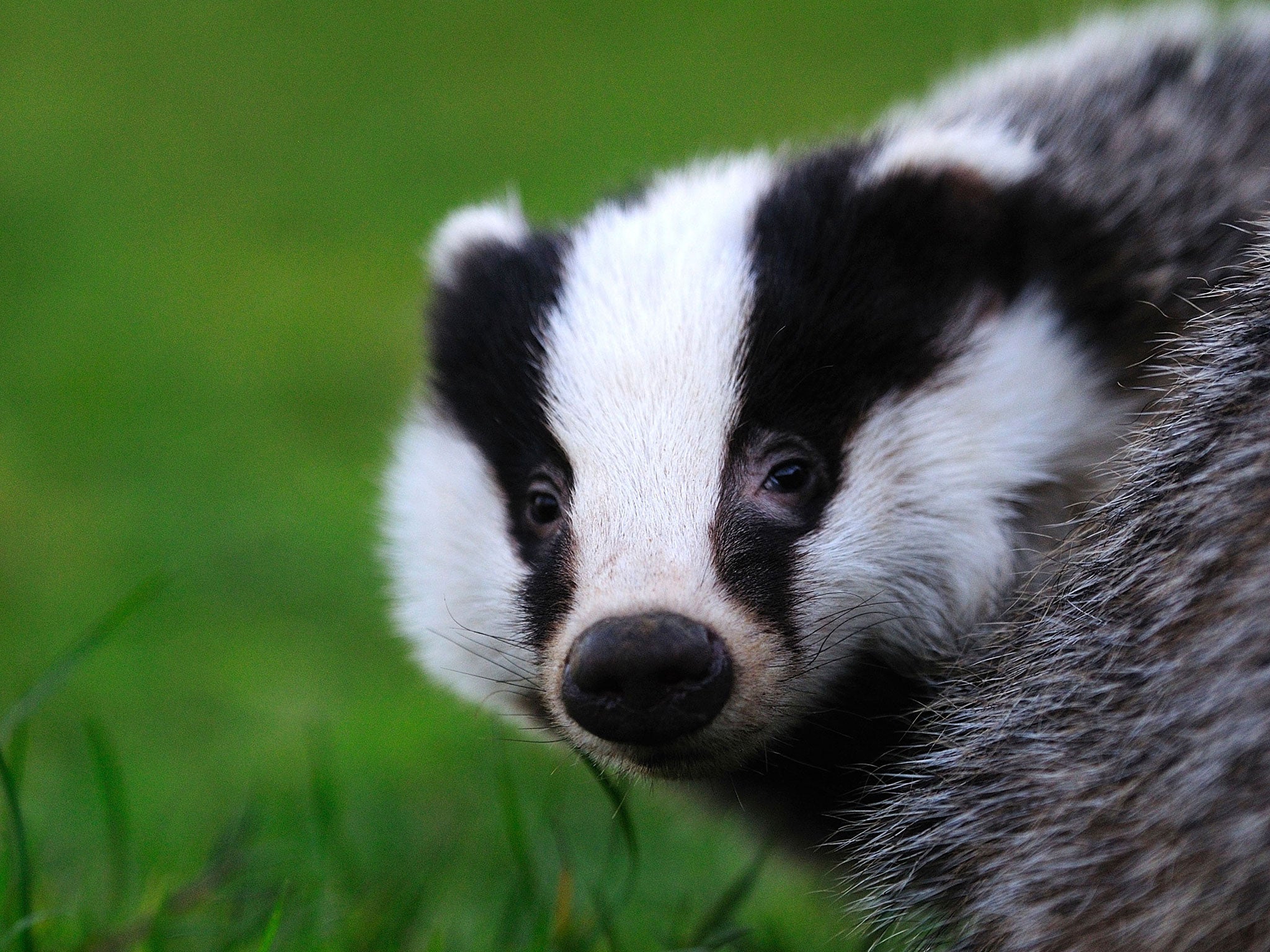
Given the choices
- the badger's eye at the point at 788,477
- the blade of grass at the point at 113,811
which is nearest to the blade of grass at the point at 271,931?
the blade of grass at the point at 113,811

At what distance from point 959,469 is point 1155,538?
444 mm

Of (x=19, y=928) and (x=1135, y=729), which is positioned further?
(x=19, y=928)

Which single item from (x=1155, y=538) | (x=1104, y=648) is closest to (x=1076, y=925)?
(x=1104, y=648)

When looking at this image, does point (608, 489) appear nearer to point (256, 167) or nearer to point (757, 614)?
point (757, 614)

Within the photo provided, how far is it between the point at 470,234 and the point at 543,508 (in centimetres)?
69

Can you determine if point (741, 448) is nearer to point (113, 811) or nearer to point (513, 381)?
point (513, 381)

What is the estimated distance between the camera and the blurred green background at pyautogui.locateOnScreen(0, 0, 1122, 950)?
8.93 feet

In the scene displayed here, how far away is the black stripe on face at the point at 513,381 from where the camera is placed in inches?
93.4

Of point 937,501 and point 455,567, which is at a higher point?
point 937,501

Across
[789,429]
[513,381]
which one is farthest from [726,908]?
[513,381]

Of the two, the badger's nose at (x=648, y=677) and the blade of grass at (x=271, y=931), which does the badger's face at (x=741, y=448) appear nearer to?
the badger's nose at (x=648, y=677)

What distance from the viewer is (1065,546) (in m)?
2.09

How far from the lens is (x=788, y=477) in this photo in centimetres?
231

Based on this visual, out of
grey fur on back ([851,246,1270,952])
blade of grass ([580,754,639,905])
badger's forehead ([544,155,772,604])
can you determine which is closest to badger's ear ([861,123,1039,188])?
badger's forehead ([544,155,772,604])
